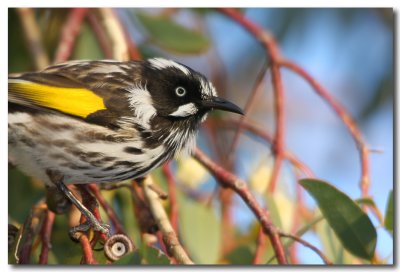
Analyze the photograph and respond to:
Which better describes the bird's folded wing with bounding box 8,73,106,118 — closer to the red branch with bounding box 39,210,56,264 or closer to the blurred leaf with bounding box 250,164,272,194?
the red branch with bounding box 39,210,56,264

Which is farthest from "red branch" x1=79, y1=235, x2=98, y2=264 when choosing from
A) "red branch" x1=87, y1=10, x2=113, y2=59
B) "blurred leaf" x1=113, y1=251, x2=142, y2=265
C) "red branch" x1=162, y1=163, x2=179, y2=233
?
"red branch" x1=87, y1=10, x2=113, y2=59

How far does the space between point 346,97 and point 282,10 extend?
0.50 m

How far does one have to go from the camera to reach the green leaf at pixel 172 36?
2.87m

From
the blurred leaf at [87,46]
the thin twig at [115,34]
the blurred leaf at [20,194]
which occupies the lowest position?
the blurred leaf at [20,194]

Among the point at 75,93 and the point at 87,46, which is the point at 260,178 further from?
the point at 87,46

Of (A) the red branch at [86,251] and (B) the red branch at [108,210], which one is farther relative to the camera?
(B) the red branch at [108,210]

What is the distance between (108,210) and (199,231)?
1.67ft

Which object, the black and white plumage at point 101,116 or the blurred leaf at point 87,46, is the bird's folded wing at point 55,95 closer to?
the black and white plumage at point 101,116

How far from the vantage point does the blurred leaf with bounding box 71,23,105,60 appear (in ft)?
9.70

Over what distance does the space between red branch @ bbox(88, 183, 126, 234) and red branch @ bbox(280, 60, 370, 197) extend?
672 mm

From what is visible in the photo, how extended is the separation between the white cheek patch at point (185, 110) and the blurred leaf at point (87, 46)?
0.81 m

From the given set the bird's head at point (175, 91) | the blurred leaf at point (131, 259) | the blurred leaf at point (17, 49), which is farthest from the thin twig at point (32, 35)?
the blurred leaf at point (131, 259)

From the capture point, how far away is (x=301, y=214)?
2.51 m
